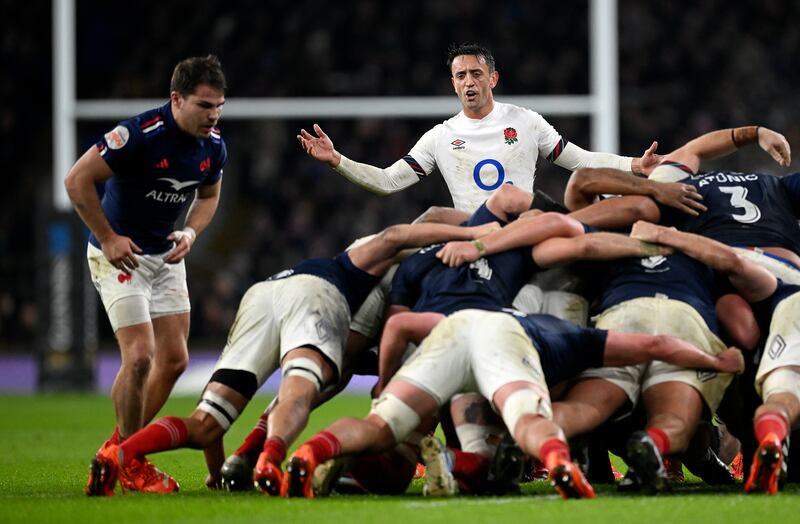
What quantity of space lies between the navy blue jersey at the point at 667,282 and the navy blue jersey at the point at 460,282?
42 centimetres

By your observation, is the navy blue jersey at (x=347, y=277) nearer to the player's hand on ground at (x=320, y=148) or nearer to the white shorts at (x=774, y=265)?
the player's hand on ground at (x=320, y=148)

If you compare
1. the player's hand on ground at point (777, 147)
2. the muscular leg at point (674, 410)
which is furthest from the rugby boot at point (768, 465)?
the player's hand on ground at point (777, 147)

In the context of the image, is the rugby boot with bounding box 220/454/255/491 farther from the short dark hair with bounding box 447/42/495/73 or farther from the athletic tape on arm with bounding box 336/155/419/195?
the short dark hair with bounding box 447/42/495/73

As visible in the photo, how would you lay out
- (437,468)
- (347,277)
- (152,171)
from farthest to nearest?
(152,171)
(347,277)
(437,468)

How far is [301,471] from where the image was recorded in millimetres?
5367

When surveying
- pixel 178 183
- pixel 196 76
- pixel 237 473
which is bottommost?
pixel 237 473

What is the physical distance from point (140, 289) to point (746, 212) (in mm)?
3129

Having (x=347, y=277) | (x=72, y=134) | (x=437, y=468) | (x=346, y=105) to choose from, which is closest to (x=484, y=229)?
(x=347, y=277)

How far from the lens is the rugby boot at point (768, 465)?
5.39 meters

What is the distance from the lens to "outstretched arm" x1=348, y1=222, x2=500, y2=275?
21.2ft

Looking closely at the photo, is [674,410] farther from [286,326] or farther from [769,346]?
[286,326]

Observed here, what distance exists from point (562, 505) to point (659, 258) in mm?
1691

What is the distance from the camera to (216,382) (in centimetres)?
621

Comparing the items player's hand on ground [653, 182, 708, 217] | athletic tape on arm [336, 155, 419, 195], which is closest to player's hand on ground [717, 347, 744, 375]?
player's hand on ground [653, 182, 708, 217]
